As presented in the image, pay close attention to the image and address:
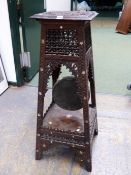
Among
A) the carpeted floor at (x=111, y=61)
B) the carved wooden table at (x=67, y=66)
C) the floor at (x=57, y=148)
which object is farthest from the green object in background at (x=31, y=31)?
the carved wooden table at (x=67, y=66)

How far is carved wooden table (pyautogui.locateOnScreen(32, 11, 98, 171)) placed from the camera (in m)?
1.16

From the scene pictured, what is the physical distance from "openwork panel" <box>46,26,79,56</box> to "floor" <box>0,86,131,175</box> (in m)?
0.71

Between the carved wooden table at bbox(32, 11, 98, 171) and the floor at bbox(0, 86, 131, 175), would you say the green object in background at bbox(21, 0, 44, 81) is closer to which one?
the floor at bbox(0, 86, 131, 175)

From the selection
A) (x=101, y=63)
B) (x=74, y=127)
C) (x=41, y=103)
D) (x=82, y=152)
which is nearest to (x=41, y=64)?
(x=41, y=103)

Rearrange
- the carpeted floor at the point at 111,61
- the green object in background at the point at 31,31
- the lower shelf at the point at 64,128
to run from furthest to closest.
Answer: the carpeted floor at the point at 111,61 → the green object in background at the point at 31,31 → the lower shelf at the point at 64,128

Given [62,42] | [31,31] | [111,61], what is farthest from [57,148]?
[111,61]

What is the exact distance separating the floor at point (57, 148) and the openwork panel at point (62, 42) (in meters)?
0.71

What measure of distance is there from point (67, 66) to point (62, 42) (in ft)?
0.41

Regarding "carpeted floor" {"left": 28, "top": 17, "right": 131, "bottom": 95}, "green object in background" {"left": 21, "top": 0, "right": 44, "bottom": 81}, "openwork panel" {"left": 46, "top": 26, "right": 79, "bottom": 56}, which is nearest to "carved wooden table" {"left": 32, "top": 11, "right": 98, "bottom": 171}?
"openwork panel" {"left": 46, "top": 26, "right": 79, "bottom": 56}

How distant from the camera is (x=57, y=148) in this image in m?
1.61

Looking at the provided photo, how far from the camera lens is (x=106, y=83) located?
2.54 m

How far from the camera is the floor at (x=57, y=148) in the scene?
144cm

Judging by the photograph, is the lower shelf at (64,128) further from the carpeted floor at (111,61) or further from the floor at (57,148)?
the carpeted floor at (111,61)

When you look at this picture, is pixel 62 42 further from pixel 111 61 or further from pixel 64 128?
pixel 111 61
